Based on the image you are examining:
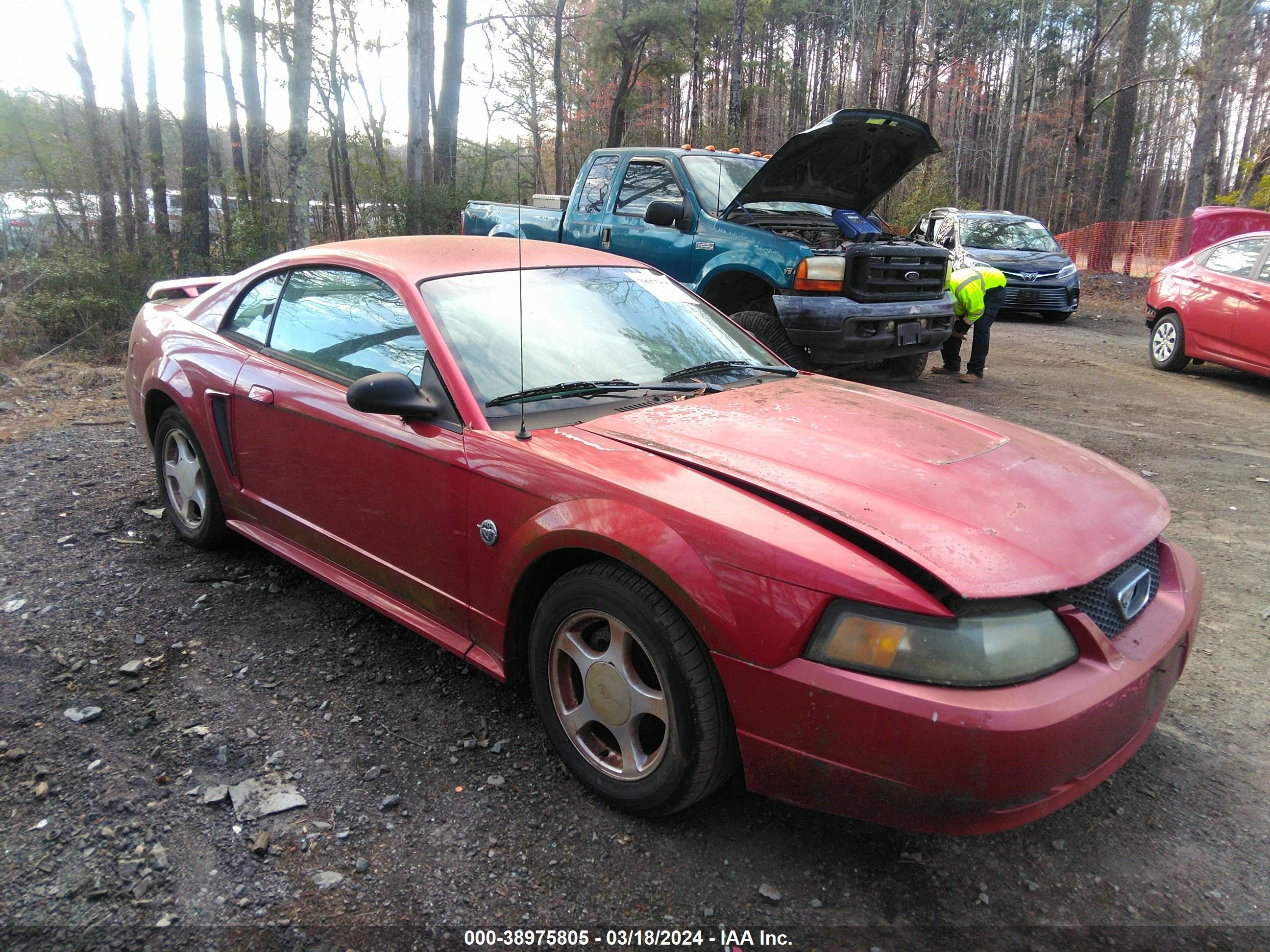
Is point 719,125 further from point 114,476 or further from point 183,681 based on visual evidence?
point 183,681

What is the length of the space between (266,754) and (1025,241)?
14778mm

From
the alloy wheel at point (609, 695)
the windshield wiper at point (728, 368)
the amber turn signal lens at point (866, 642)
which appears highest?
the windshield wiper at point (728, 368)

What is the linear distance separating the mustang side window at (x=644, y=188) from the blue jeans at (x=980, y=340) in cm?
335

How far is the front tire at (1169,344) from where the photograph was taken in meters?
9.40

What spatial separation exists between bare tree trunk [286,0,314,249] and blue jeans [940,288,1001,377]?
27.6 ft

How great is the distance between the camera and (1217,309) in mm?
8742

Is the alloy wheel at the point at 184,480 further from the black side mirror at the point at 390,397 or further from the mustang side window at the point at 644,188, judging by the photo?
the mustang side window at the point at 644,188

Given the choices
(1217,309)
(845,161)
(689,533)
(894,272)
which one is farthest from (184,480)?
(1217,309)

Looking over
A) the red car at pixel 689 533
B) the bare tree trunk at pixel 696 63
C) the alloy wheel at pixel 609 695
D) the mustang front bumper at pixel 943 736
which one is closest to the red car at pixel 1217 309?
the red car at pixel 689 533

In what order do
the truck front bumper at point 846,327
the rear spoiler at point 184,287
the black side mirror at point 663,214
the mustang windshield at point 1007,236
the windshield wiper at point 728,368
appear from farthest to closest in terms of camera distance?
1. the mustang windshield at point 1007,236
2. the black side mirror at point 663,214
3. the truck front bumper at point 846,327
4. the rear spoiler at point 184,287
5. the windshield wiper at point 728,368

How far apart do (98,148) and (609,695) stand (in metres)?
16.6

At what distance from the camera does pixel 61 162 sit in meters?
14.4

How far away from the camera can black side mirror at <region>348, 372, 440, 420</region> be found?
99.7 inches

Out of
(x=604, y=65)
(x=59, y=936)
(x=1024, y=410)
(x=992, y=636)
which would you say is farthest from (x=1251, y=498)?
(x=604, y=65)
